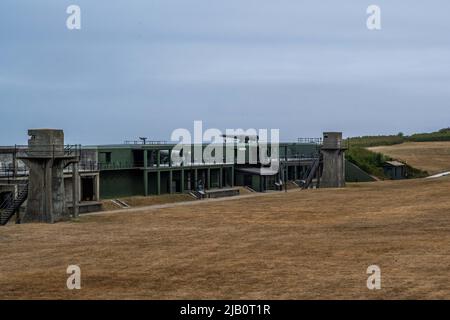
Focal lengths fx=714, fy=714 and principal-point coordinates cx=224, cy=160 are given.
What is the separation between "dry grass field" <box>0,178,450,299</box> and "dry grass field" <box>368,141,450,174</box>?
54.4 metres

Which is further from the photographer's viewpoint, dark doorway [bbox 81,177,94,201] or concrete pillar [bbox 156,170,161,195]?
concrete pillar [bbox 156,170,161,195]

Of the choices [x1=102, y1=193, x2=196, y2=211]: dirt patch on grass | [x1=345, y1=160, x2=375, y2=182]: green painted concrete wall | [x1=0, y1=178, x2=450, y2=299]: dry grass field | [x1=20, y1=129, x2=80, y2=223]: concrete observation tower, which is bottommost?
[x1=102, y1=193, x2=196, y2=211]: dirt patch on grass

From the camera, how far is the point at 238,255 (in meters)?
25.9

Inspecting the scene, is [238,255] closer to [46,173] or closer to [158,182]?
[46,173]

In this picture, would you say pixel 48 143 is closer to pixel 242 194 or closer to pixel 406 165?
pixel 242 194

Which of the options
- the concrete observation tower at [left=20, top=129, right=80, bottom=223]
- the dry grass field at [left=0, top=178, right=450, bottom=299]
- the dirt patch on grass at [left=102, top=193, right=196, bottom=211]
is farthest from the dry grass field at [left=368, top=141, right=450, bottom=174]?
the concrete observation tower at [left=20, top=129, right=80, bottom=223]

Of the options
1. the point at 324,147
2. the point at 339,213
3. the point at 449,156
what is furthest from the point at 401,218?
the point at 449,156

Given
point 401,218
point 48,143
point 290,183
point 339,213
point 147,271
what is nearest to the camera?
point 147,271

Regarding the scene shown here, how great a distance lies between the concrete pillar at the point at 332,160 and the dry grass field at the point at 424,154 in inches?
952

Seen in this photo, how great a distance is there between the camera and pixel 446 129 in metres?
144

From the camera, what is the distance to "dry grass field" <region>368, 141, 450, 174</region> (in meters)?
96.7

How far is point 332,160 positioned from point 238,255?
48781 millimetres

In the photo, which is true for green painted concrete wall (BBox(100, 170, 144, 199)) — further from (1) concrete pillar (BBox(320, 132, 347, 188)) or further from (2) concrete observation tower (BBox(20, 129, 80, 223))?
(2) concrete observation tower (BBox(20, 129, 80, 223))

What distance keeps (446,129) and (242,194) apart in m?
83.6
